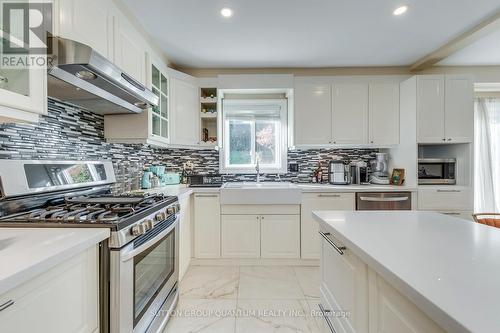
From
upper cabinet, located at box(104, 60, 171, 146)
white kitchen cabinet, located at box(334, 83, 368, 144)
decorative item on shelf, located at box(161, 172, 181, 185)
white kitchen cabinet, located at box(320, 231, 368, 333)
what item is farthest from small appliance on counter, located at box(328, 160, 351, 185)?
upper cabinet, located at box(104, 60, 171, 146)

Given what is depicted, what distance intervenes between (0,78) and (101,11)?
0.86m

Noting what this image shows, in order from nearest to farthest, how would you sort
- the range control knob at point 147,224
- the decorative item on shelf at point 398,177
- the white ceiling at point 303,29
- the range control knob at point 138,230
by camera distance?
the range control knob at point 138,230 < the range control knob at point 147,224 < the white ceiling at point 303,29 < the decorative item on shelf at point 398,177

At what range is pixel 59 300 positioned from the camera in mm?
830

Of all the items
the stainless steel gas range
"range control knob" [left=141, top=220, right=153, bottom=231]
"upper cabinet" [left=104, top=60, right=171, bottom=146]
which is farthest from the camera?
"upper cabinet" [left=104, top=60, right=171, bottom=146]

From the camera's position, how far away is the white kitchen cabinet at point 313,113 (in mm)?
2926

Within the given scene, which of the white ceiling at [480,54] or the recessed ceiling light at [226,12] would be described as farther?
the white ceiling at [480,54]

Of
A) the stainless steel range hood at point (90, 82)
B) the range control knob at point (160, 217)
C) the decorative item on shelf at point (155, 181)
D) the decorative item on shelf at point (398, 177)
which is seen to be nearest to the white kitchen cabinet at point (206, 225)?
the decorative item on shelf at point (155, 181)

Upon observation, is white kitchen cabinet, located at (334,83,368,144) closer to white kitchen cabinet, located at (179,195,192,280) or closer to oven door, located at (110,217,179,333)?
white kitchen cabinet, located at (179,195,192,280)

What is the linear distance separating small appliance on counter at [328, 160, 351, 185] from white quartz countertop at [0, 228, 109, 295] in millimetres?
2585

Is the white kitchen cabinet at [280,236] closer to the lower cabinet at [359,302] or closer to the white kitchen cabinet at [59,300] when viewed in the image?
the lower cabinet at [359,302]

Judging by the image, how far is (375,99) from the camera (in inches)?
115

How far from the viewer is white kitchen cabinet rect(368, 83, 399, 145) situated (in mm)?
2922

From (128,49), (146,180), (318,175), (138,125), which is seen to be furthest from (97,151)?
(318,175)

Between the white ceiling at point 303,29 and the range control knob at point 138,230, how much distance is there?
5.78 ft
